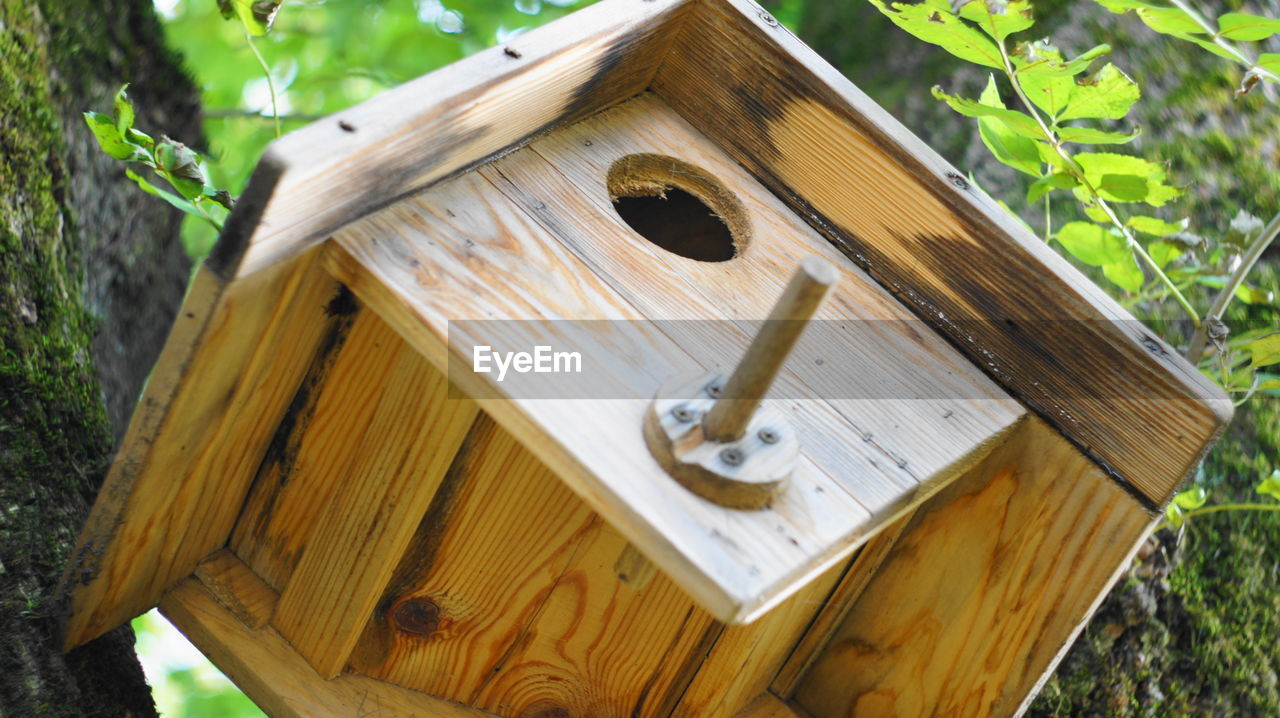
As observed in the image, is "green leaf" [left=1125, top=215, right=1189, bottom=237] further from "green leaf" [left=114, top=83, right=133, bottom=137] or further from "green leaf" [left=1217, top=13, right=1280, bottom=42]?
"green leaf" [left=114, top=83, right=133, bottom=137]

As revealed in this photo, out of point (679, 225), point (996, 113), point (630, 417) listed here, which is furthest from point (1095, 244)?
point (630, 417)

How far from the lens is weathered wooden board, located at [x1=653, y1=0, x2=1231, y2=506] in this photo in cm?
142

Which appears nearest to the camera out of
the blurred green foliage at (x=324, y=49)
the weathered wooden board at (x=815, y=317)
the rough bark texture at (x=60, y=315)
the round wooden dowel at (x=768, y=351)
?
the round wooden dowel at (x=768, y=351)

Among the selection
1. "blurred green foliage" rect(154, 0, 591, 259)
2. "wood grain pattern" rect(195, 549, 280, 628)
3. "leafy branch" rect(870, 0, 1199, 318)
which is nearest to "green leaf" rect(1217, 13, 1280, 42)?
"leafy branch" rect(870, 0, 1199, 318)

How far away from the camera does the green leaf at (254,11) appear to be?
162cm

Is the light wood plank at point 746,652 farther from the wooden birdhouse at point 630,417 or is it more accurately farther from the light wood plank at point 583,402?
the light wood plank at point 583,402

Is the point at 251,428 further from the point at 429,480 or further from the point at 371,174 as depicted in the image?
the point at 371,174

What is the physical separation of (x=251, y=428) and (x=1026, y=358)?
3.53ft

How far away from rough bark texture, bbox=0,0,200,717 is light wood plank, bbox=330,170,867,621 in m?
0.69

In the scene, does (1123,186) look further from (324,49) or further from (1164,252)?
(324,49)

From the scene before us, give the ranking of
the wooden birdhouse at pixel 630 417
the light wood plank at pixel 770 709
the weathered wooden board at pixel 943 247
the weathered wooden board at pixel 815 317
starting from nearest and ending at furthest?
the wooden birdhouse at pixel 630 417 → the weathered wooden board at pixel 815 317 → the weathered wooden board at pixel 943 247 → the light wood plank at pixel 770 709

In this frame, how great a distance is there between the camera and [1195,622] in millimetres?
1934

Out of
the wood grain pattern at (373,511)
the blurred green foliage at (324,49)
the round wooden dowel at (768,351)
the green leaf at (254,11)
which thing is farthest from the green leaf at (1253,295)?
the blurred green foliage at (324,49)

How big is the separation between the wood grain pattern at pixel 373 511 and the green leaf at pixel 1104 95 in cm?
92
